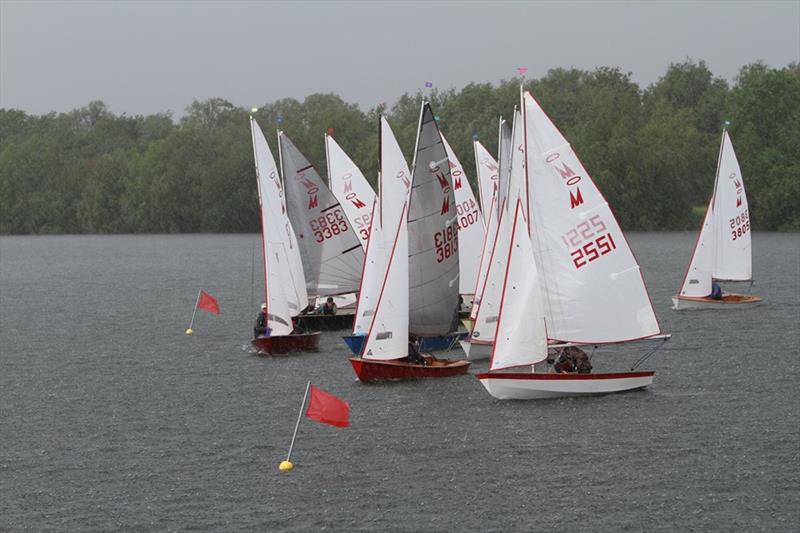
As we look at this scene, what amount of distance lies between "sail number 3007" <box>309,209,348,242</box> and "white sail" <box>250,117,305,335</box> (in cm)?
617

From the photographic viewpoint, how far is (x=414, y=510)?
915 inches

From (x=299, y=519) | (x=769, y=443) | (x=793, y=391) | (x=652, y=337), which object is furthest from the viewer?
(x=793, y=391)

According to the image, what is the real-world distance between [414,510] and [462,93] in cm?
13117

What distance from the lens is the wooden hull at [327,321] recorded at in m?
47.6

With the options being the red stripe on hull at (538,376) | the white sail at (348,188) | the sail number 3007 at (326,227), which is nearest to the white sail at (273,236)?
the sail number 3007 at (326,227)

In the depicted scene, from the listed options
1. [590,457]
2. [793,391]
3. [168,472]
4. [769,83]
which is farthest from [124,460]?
[769,83]

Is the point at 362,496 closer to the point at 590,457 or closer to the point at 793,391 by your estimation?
the point at 590,457

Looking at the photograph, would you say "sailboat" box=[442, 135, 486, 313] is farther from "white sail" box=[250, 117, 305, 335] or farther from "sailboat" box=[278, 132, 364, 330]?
"white sail" box=[250, 117, 305, 335]

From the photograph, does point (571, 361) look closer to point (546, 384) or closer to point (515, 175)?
point (546, 384)

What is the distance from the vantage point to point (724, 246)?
5528 cm

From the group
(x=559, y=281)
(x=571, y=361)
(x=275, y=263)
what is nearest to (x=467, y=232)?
(x=275, y=263)

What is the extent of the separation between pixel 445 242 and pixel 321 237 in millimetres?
12916

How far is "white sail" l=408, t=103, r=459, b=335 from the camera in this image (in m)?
36.2

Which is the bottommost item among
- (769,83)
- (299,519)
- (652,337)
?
(299,519)
